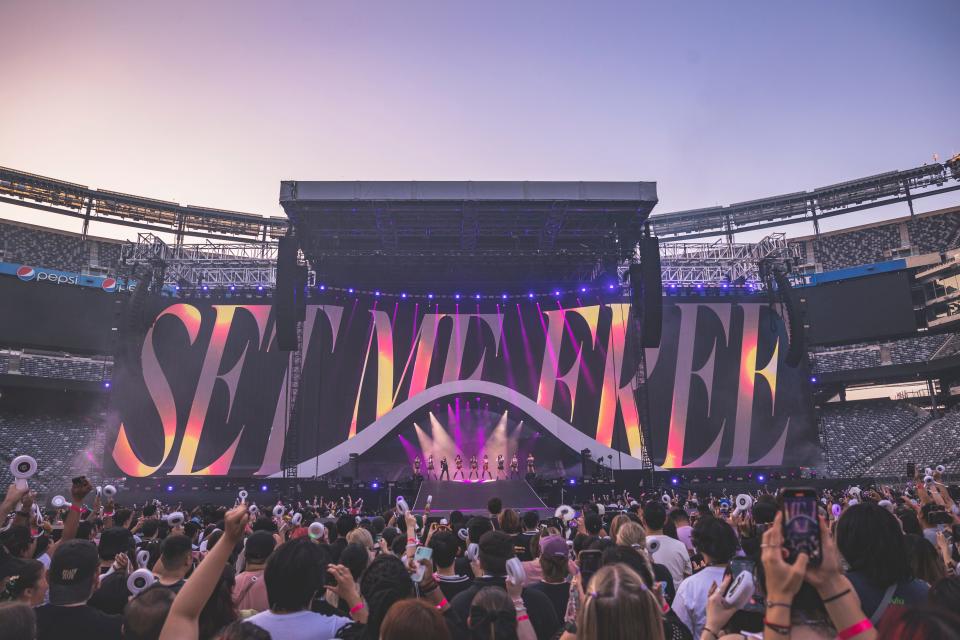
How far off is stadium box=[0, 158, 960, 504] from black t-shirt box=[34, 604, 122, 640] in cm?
1952

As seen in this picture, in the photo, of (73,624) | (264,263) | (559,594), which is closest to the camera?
(73,624)

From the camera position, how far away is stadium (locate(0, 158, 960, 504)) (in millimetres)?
24391

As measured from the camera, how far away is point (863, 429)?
3397 cm

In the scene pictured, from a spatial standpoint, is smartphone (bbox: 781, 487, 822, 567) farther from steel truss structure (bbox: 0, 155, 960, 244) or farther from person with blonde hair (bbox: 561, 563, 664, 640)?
steel truss structure (bbox: 0, 155, 960, 244)

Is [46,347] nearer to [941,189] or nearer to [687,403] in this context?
[687,403]

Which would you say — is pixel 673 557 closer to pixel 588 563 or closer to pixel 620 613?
pixel 588 563

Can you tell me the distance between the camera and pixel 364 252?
84.0 feet

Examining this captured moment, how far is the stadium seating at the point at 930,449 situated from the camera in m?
29.4

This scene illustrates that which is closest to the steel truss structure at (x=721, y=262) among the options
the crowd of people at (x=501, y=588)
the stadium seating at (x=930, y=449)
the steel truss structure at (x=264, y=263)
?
the steel truss structure at (x=264, y=263)

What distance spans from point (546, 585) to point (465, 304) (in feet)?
82.6

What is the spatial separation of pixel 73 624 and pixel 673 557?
4084 mm

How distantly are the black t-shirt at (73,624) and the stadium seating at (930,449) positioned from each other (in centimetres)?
3446

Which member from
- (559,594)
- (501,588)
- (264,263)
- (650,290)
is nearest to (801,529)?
(501,588)

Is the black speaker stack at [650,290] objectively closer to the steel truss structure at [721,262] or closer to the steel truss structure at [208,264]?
the steel truss structure at [721,262]
